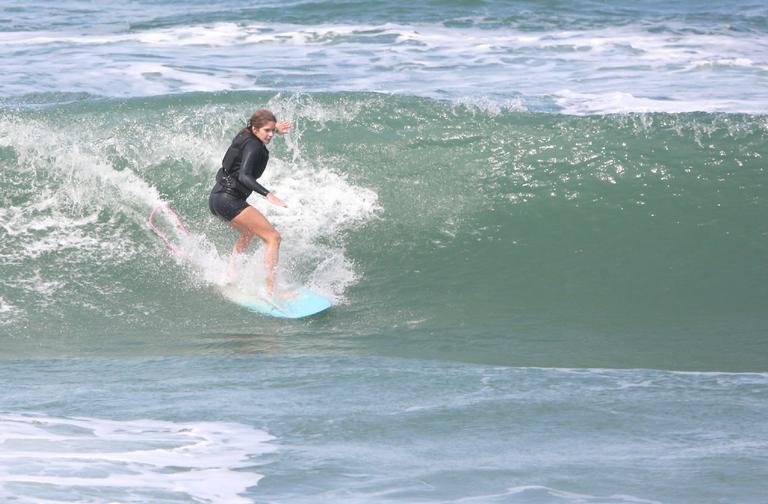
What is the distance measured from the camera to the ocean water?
4352 mm

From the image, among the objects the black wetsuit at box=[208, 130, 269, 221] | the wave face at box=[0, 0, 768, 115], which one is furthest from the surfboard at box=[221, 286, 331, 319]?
the wave face at box=[0, 0, 768, 115]

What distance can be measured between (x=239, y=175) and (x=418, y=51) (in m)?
10.1

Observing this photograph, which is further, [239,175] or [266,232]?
[266,232]

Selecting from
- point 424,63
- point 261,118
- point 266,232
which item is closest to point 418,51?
point 424,63

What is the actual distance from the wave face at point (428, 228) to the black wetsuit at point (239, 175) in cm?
58

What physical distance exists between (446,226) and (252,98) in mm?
3920

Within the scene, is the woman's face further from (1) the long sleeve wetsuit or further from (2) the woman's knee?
(2) the woman's knee

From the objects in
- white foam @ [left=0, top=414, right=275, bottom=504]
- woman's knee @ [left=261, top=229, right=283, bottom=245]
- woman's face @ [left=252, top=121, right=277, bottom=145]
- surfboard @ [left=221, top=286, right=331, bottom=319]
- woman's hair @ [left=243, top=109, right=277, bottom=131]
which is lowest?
surfboard @ [left=221, top=286, right=331, bottom=319]

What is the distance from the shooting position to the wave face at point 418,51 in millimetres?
13922

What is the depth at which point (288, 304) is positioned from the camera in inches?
303

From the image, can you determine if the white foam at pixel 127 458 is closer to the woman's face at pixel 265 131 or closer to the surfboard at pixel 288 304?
the surfboard at pixel 288 304

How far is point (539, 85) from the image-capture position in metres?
14.2

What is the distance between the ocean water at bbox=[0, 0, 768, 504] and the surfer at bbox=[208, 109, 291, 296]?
391 millimetres

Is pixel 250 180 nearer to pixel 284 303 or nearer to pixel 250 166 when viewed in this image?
pixel 250 166
